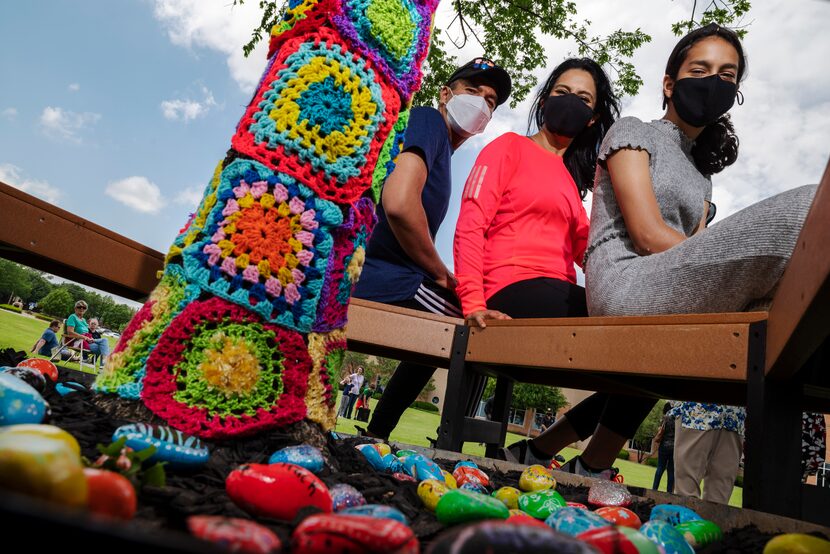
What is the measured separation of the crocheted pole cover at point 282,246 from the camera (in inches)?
48.6

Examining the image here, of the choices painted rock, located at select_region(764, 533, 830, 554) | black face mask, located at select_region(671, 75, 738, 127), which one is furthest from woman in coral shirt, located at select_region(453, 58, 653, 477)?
painted rock, located at select_region(764, 533, 830, 554)

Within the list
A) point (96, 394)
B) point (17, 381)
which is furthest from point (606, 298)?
point (17, 381)

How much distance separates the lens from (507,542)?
22.4 inches

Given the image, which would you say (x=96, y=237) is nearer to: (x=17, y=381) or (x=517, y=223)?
(x=17, y=381)

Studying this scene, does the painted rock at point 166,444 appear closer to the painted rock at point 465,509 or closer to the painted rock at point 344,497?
the painted rock at point 344,497

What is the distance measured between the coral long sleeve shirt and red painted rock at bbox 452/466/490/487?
3.23 ft

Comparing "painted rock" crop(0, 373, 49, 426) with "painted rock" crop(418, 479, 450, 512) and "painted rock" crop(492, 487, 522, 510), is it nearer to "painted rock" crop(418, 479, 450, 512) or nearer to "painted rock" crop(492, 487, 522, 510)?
"painted rock" crop(418, 479, 450, 512)

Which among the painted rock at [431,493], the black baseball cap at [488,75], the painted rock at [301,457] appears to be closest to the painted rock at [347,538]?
the painted rock at [301,457]

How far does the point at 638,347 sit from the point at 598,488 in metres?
0.46

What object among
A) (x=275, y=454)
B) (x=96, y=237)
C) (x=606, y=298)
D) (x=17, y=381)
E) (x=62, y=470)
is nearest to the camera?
(x=62, y=470)

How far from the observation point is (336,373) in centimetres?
146

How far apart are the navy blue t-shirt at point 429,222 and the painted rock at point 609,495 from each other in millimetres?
1496

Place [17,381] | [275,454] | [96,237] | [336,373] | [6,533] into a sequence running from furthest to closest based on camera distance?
1. [96,237]
2. [336,373]
3. [275,454]
4. [17,381]
5. [6,533]

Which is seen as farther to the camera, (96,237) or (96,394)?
(96,237)
